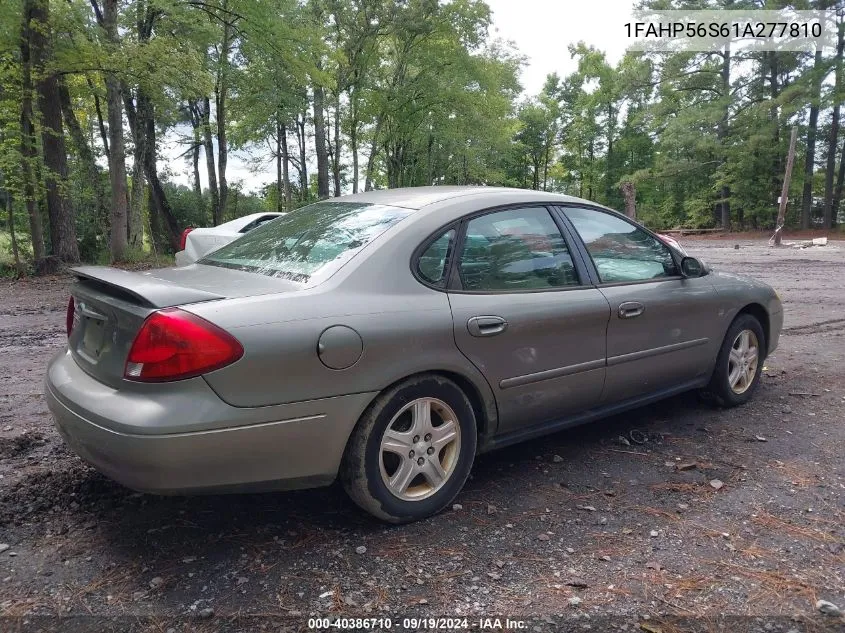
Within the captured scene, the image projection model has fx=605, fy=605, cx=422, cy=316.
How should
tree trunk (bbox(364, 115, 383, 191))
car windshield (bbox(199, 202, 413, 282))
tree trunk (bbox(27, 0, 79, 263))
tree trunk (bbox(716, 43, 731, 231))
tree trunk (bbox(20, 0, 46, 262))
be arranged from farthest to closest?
tree trunk (bbox(716, 43, 731, 231)) → tree trunk (bbox(364, 115, 383, 191)) → tree trunk (bbox(20, 0, 46, 262)) → tree trunk (bbox(27, 0, 79, 263)) → car windshield (bbox(199, 202, 413, 282))

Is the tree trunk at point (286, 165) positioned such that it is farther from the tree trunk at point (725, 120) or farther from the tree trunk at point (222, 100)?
the tree trunk at point (725, 120)

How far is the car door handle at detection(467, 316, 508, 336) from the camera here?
2.81 meters

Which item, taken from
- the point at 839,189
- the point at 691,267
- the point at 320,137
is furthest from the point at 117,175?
the point at 839,189

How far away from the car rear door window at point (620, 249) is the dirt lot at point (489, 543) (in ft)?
3.37

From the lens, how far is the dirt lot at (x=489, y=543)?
2.12m

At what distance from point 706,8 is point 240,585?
40482mm

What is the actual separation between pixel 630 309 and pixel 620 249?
0.44m

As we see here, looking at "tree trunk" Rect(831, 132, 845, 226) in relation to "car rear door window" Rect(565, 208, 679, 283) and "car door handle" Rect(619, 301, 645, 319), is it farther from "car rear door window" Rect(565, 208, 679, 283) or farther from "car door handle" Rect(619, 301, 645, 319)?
"car door handle" Rect(619, 301, 645, 319)

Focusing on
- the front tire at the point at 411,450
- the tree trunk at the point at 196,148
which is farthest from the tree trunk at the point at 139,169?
the front tire at the point at 411,450

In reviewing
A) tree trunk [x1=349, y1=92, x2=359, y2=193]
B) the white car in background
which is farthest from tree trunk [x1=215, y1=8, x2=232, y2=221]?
the white car in background

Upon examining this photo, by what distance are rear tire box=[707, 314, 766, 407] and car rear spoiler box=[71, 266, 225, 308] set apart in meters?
3.41

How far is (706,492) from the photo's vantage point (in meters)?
3.03

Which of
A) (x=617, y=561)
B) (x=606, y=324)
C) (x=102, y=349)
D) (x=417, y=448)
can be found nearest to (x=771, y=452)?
(x=606, y=324)

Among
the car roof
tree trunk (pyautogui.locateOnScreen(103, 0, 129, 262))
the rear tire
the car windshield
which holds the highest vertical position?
tree trunk (pyautogui.locateOnScreen(103, 0, 129, 262))
